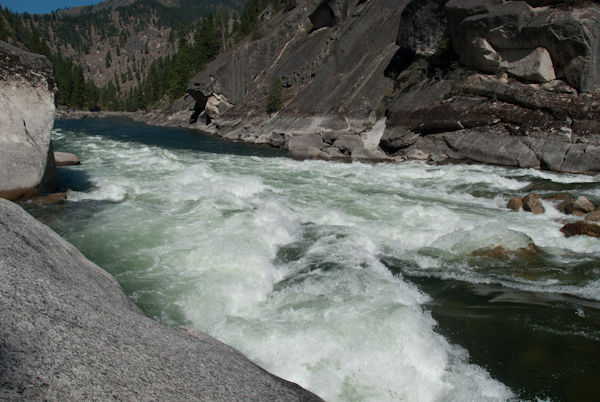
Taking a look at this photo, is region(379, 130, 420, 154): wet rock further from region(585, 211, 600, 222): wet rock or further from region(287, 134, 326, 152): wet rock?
region(585, 211, 600, 222): wet rock

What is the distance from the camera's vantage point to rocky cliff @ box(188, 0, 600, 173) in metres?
17.5

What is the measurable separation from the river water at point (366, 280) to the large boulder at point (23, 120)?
1.16 metres

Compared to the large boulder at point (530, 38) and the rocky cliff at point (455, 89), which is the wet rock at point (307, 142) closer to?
the rocky cliff at point (455, 89)

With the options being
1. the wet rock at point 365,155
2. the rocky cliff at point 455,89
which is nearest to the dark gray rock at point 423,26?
the rocky cliff at point 455,89

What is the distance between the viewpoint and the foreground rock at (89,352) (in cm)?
182

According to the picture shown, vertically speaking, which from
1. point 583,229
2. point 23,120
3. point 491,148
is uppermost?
point 23,120

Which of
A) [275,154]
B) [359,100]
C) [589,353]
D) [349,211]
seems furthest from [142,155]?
[589,353]

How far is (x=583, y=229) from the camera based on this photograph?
823 cm

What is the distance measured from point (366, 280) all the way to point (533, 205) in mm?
7650

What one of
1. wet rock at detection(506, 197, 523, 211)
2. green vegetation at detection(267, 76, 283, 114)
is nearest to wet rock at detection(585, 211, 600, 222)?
wet rock at detection(506, 197, 523, 211)

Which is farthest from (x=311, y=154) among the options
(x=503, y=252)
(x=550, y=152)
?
(x=503, y=252)

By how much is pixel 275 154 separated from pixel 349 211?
50.1ft

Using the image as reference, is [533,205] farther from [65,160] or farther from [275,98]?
[275,98]

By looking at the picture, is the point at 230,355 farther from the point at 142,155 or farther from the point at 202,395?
the point at 142,155
